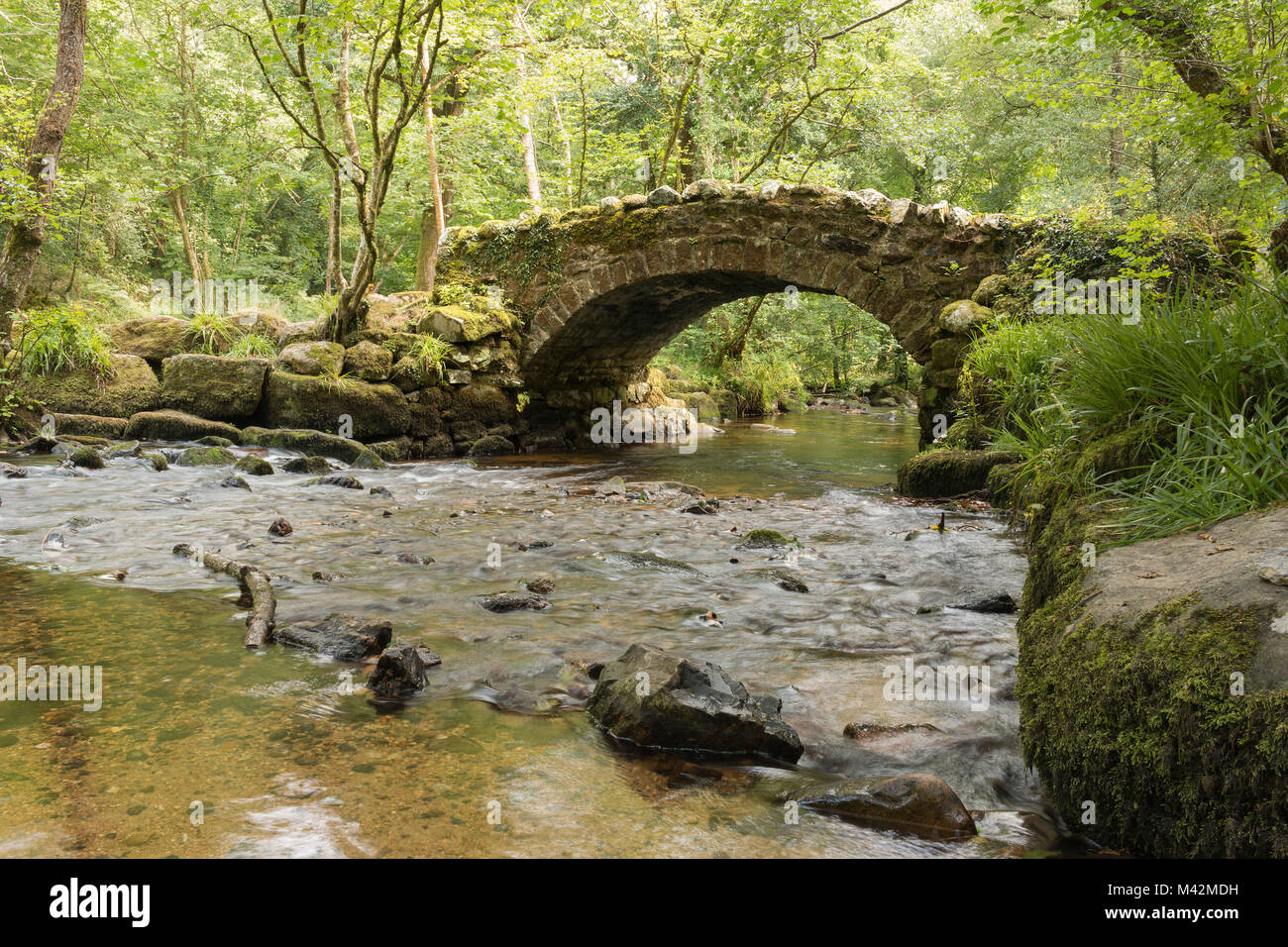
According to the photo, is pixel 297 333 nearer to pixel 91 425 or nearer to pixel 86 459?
pixel 91 425

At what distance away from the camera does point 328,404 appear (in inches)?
432

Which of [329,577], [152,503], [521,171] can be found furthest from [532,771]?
[521,171]

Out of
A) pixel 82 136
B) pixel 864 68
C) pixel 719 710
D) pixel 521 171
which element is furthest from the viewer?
pixel 521 171

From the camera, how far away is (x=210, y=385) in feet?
35.0

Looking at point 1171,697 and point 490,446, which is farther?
point 490,446

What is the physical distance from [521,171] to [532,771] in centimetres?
2230

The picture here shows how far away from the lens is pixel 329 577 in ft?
Result: 14.4

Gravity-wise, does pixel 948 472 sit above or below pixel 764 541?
above

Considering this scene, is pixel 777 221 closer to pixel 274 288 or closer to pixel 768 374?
pixel 768 374

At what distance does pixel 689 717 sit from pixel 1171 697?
129 cm

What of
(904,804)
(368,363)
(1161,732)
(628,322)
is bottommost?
(904,804)

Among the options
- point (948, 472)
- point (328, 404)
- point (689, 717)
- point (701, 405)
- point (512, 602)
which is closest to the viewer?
point (689, 717)

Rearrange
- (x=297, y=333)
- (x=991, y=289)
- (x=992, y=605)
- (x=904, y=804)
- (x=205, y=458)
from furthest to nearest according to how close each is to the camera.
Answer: (x=297, y=333)
(x=991, y=289)
(x=205, y=458)
(x=992, y=605)
(x=904, y=804)

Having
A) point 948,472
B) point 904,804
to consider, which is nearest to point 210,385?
point 948,472
